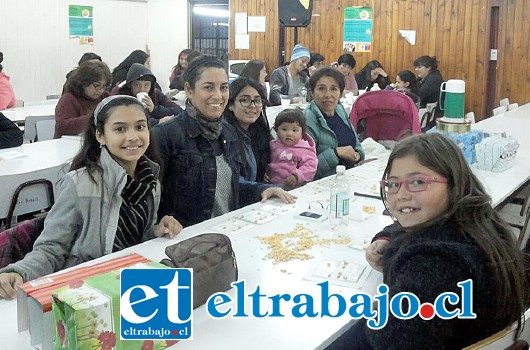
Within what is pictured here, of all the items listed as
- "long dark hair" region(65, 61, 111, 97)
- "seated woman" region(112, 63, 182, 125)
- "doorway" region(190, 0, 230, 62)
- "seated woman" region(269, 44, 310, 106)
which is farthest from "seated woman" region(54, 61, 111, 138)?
"doorway" region(190, 0, 230, 62)

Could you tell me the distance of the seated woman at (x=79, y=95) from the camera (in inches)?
189

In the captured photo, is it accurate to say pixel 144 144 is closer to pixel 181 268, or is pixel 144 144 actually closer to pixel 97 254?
pixel 97 254

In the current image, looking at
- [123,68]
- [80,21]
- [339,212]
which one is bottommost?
[339,212]

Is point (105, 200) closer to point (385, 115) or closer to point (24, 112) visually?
point (385, 115)

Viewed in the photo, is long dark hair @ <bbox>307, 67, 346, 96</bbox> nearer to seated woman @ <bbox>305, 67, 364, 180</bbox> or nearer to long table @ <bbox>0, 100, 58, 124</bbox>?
seated woman @ <bbox>305, 67, 364, 180</bbox>

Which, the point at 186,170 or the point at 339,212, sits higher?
the point at 186,170

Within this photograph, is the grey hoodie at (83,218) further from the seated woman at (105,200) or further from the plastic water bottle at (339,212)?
the plastic water bottle at (339,212)

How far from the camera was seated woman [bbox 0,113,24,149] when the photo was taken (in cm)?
428

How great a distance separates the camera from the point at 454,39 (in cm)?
862

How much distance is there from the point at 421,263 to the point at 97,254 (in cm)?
127

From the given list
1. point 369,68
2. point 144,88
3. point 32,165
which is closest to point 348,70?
point 369,68

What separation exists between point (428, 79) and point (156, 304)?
7.32m

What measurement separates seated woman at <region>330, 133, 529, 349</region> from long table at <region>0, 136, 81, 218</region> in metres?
1.79

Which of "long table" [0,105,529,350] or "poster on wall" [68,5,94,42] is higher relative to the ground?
"poster on wall" [68,5,94,42]
